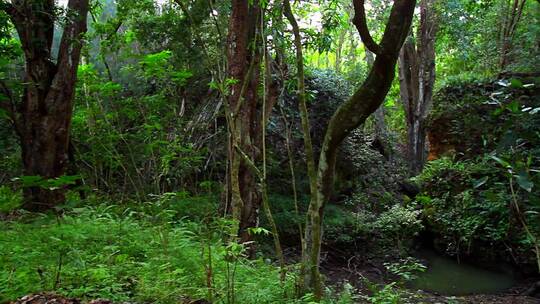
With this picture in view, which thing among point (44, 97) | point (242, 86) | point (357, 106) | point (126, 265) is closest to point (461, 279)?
point (242, 86)

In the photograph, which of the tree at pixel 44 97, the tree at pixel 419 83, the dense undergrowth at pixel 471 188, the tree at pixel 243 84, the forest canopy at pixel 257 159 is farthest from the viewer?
the tree at pixel 419 83

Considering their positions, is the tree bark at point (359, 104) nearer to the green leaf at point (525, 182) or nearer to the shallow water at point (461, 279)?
the green leaf at point (525, 182)

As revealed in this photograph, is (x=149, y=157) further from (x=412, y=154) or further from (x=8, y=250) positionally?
(x=412, y=154)

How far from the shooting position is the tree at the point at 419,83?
1612cm

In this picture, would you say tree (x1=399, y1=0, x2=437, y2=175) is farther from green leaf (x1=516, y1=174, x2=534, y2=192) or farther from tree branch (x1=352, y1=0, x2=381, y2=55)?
green leaf (x1=516, y1=174, x2=534, y2=192)

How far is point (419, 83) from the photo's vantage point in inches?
663

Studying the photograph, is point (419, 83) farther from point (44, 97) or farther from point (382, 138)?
point (44, 97)

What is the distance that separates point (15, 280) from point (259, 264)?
2719 millimetres

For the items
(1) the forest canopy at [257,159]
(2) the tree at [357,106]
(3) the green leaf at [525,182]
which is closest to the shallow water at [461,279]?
(1) the forest canopy at [257,159]

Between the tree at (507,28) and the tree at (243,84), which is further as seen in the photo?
the tree at (507,28)

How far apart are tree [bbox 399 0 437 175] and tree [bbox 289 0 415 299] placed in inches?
494

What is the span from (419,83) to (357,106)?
44.8 ft

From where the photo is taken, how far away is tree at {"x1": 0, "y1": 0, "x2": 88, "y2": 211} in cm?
632

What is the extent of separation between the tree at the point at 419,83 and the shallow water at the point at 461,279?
6.01 metres
